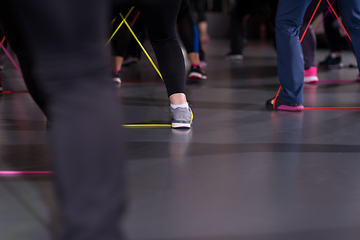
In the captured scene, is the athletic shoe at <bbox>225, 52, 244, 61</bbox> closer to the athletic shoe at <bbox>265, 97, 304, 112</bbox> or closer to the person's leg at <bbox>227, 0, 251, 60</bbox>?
the person's leg at <bbox>227, 0, 251, 60</bbox>

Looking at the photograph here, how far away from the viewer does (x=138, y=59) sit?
12.6 feet

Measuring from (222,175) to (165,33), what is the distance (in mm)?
624

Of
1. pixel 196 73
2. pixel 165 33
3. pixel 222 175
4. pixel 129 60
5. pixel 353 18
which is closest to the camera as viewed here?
pixel 222 175

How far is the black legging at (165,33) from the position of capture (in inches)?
51.7

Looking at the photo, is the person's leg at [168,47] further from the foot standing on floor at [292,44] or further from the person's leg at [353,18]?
the person's leg at [353,18]

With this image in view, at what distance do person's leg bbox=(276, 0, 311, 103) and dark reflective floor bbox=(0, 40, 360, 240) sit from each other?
11cm

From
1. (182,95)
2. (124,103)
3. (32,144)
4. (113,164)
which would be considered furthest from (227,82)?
(113,164)

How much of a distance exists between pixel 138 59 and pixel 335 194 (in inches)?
123

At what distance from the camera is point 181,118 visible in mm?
1479

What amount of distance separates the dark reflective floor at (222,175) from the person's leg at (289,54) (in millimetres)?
107

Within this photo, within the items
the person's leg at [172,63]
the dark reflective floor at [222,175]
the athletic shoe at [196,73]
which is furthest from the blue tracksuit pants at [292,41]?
the athletic shoe at [196,73]

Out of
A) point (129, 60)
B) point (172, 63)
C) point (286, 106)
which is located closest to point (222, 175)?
point (172, 63)

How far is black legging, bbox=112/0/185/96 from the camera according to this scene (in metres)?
1.31

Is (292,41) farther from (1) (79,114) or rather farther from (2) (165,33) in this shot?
(1) (79,114)
